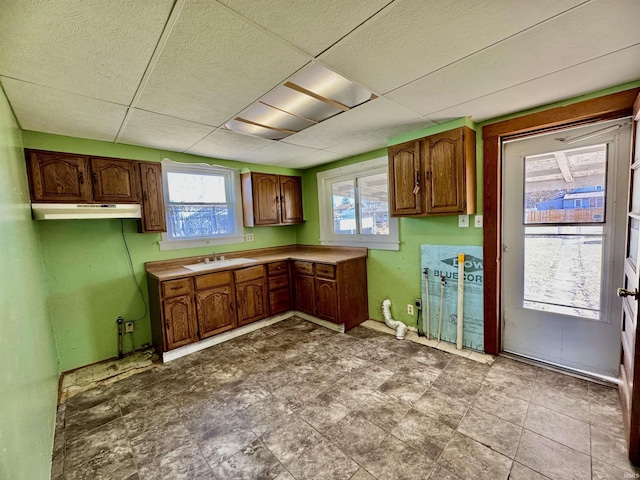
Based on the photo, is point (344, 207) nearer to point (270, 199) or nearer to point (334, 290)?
point (270, 199)

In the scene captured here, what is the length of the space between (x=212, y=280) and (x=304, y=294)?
4.11 feet

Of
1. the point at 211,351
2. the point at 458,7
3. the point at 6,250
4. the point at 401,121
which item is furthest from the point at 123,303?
the point at 458,7

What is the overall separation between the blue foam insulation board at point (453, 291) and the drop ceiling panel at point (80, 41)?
2.86 meters

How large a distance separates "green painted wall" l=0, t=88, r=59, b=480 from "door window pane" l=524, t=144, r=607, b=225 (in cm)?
344

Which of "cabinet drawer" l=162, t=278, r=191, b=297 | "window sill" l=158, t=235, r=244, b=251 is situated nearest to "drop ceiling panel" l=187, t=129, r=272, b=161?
"window sill" l=158, t=235, r=244, b=251

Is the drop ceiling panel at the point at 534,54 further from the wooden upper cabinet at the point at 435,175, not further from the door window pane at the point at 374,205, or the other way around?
the door window pane at the point at 374,205

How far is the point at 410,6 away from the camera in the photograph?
3.60 ft

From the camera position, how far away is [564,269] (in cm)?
220

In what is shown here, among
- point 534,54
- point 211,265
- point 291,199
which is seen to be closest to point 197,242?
point 211,265

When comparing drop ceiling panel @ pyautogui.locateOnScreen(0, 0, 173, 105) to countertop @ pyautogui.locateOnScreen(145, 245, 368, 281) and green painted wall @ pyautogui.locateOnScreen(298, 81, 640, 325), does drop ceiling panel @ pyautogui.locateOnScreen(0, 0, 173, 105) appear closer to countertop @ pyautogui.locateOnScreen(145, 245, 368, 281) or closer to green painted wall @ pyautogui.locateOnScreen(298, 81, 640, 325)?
countertop @ pyautogui.locateOnScreen(145, 245, 368, 281)

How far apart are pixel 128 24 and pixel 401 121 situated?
2.05 m

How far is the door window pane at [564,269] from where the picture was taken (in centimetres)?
207

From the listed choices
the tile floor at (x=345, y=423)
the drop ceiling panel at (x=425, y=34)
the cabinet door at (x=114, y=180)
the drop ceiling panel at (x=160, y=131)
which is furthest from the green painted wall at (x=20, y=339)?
the drop ceiling panel at (x=425, y=34)

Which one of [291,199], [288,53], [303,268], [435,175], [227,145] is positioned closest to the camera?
[288,53]
